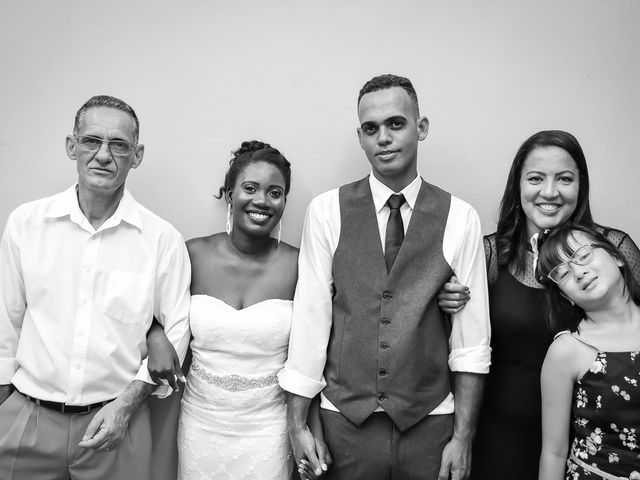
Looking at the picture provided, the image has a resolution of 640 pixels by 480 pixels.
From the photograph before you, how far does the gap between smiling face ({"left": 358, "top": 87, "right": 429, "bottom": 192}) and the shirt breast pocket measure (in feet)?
2.86

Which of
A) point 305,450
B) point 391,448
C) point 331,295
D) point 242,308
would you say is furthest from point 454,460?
point 242,308

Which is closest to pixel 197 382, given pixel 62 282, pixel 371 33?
pixel 62 282

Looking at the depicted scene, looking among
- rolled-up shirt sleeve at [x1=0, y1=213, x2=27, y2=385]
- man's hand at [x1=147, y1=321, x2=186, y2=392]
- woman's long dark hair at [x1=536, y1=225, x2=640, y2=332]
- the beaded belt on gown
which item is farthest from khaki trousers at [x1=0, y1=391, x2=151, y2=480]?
woman's long dark hair at [x1=536, y1=225, x2=640, y2=332]

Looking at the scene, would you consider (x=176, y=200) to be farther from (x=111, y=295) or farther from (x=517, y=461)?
(x=517, y=461)

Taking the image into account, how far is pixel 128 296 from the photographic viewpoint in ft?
5.99

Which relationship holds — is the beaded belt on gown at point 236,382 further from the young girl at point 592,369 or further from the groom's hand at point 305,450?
the young girl at point 592,369

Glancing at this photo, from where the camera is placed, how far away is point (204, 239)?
216 cm

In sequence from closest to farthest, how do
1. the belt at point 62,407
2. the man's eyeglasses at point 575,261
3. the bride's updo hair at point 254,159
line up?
1. the man's eyeglasses at point 575,261
2. the belt at point 62,407
3. the bride's updo hair at point 254,159

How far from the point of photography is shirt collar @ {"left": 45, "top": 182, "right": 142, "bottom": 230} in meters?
1.83

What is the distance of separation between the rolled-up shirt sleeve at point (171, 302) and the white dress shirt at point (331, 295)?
1.21 ft

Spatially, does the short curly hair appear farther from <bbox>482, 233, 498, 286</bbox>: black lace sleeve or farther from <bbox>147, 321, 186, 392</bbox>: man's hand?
<bbox>147, 321, 186, 392</bbox>: man's hand

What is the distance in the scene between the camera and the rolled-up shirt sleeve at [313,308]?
5.95ft

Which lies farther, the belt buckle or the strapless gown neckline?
the strapless gown neckline

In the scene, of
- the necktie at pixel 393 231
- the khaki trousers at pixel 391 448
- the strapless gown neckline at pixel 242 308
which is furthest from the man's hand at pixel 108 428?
the necktie at pixel 393 231
